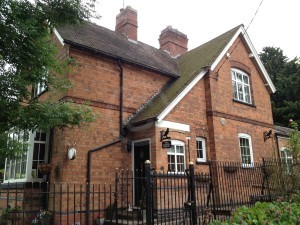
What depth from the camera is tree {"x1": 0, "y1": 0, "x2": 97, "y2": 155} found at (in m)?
6.07

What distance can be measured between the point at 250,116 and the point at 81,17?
10.8m

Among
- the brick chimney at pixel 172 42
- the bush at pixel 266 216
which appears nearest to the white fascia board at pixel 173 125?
the bush at pixel 266 216

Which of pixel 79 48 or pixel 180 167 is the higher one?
pixel 79 48

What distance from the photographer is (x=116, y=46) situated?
13.9 meters

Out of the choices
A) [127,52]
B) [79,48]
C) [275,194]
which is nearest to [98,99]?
[79,48]

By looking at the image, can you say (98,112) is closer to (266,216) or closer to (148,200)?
(148,200)

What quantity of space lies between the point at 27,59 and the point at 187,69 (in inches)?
395

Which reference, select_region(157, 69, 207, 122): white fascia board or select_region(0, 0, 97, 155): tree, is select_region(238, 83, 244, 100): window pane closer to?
select_region(157, 69, 207, 122): white fascia board

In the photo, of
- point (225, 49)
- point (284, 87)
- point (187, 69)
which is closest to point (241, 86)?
point (225, 49)

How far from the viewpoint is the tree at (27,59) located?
6.07 meters

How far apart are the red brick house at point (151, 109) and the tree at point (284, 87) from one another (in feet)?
46.6

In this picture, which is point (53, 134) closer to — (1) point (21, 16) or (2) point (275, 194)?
(1) point (21, 16)

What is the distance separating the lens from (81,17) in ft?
25.9

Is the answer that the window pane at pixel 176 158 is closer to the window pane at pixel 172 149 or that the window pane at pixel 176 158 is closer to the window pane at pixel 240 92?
the window pane at pixel 172 149
